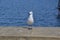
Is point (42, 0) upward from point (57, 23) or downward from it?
upward

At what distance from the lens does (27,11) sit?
12.9 ft

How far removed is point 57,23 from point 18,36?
1162 millimetres

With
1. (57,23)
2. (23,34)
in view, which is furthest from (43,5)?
(23,34)

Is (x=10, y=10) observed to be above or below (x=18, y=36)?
above

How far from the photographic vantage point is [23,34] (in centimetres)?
317

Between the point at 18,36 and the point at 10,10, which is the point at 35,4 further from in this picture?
the point at 18,36

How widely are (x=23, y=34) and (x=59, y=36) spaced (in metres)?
0.56

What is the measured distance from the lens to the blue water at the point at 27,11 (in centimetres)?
393

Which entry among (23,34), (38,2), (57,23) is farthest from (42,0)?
(23,34)

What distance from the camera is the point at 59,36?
3.08 meters

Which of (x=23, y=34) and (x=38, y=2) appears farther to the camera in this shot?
(x=38, y=2)

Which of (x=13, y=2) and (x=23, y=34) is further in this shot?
(x=13, y=2)

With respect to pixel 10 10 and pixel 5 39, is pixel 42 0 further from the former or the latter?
pixel 5 39

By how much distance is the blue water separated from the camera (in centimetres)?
393
